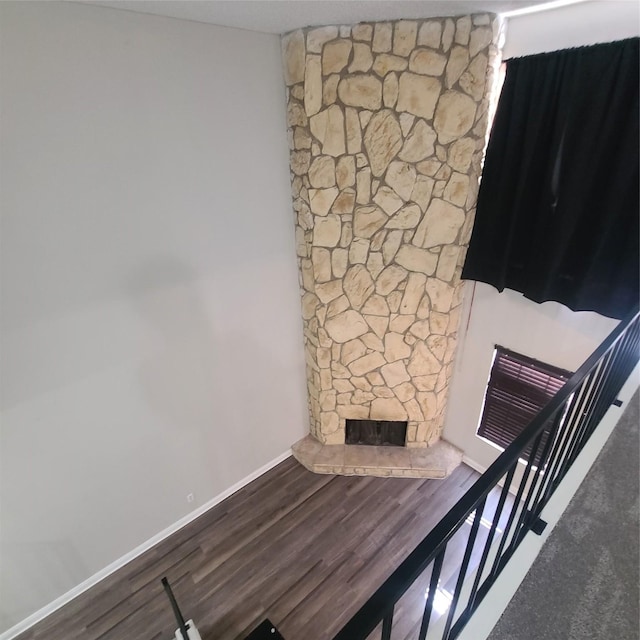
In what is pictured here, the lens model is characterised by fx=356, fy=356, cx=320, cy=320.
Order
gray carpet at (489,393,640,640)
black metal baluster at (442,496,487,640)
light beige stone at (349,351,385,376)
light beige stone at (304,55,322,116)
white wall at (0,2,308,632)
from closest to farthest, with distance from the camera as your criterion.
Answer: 1. black metal baluster at (442,496,487,640)
2. gray carpet at (489,393,640,640)
3. white wall at (0,2,308,632)
4. light beige stone at (304,55,322,116)
5. light beige stone at (349,351,385,376)

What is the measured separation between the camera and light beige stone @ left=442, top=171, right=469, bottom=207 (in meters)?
2.79

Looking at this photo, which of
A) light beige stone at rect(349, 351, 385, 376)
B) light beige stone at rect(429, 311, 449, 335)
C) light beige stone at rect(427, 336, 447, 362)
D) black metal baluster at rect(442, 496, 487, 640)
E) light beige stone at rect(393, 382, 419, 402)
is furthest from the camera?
light beige stone at rect(393, 382, 419, 402)

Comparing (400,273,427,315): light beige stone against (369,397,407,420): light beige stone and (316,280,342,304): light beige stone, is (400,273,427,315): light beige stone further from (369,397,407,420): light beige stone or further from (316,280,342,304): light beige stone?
(369,397,407,420): light beige stone

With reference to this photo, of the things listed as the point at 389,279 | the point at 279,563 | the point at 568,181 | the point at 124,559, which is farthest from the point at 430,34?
the point at 124,559

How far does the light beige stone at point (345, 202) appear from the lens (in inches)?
112

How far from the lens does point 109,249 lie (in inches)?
87.8

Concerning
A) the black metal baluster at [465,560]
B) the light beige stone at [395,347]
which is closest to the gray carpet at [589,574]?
the black metal baluster at [465,560]

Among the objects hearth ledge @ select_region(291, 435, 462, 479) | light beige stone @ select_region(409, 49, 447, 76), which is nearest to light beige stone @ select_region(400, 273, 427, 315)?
light beige stone @ select_region(409, 49, 447, 76)

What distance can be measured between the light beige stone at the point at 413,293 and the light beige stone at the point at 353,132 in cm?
115

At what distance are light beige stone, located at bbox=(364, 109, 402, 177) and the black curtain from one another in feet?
2.47

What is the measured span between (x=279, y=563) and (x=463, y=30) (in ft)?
14.3

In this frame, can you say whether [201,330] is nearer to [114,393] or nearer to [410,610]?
[114,393]

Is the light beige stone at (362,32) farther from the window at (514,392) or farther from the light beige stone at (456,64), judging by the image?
the window at (514,392)

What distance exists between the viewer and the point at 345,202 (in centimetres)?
288
